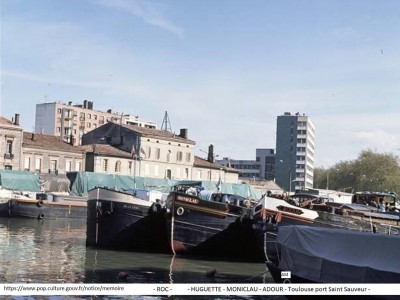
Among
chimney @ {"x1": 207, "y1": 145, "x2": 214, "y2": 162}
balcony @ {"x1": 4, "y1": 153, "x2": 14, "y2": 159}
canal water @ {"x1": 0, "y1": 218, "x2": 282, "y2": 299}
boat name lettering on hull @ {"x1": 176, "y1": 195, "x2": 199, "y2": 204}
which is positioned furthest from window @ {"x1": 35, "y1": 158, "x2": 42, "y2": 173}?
boat name lettering on hull @ {"x1": 176, "y1": 195, "x2": 199, "y2": 204}

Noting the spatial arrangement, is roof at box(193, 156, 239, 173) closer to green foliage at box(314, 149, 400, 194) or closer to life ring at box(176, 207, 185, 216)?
green foliage at box(314, 149, 400, 194)

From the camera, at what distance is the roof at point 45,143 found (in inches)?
2899

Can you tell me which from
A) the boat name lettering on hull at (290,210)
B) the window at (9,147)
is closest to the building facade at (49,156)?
the window at (9,147)

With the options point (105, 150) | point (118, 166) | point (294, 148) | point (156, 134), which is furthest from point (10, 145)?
point (294, 148)

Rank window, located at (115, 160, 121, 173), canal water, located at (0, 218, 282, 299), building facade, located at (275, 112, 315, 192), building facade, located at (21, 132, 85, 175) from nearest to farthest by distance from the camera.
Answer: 1. canal water, located at (0, 218, 282, 299)
2. building facade, located at (21, 132, 85, 175)
3. window, located at (115, 160, 121, 173)
4. building facade, located at (275, 112, 315, 192)

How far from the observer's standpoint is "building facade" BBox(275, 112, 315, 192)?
181m

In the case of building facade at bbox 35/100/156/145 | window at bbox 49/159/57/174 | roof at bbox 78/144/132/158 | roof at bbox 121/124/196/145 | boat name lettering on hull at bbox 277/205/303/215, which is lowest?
boat name lettering on hull at bbox 277/205/303/215

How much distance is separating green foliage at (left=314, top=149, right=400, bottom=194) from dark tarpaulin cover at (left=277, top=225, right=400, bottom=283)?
107 metres

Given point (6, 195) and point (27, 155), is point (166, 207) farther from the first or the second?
point (27, 155)

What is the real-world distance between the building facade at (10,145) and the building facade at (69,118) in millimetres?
73998

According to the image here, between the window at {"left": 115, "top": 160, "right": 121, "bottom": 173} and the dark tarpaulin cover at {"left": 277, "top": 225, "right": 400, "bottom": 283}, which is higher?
the window at {"left": 115, "top": 160, "right": 121, "bottom": 173}

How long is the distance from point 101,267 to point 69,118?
5188 inches

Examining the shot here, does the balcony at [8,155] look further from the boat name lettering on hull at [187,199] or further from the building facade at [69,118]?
the building facade at [69,118]

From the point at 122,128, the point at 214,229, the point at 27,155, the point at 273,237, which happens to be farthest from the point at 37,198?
the point at 273,237
